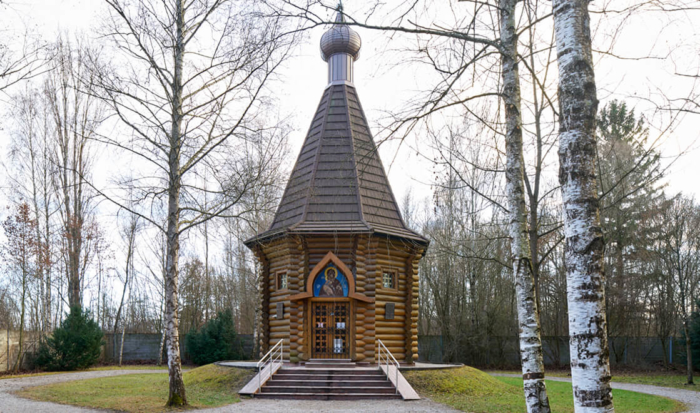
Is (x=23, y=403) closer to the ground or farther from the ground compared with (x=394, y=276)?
closer to the ground

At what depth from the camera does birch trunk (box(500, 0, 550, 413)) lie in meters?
7.07

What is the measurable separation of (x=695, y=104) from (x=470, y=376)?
11906mm

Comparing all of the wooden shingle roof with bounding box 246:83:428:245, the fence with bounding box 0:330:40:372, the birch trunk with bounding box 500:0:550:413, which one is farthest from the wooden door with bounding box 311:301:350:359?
the fence with bounding box 0:330:40:372

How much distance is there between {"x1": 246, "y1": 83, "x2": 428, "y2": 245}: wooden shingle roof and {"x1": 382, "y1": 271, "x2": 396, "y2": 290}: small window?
1.29 meters

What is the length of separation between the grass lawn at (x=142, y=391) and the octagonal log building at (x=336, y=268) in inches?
80.9

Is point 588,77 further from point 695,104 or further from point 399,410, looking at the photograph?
point 399,410

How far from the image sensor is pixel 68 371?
74.2 feet

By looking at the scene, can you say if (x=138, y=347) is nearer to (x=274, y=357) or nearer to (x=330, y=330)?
(x=274, y=357)

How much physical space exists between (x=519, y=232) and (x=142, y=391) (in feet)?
37.2

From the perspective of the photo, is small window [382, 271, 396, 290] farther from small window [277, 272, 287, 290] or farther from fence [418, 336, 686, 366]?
fence [418, 336, 686, 366]

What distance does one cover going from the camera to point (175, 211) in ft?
41.3

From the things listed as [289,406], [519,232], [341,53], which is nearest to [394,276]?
[289,406]

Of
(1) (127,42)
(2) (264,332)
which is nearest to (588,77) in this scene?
(1) (127,42)

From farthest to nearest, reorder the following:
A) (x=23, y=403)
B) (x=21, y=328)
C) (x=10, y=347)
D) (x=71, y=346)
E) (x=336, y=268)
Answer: (x=71, y=346) → (x=10, y=347) → (x=21, y=328) → (x=336, y=268) → (x=23, y=403)
